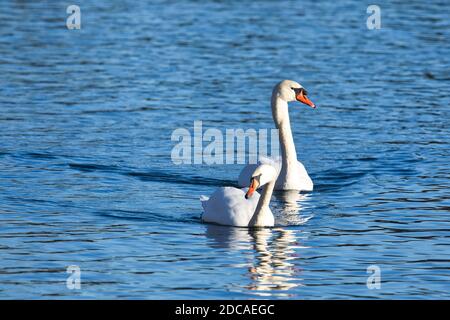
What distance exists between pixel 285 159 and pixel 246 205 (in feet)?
10.9

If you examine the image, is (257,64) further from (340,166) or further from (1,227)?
(1,227)

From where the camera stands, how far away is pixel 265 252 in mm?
15133

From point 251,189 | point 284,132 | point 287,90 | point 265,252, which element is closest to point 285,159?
point 284,132

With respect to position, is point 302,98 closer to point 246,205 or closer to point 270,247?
point 246,205

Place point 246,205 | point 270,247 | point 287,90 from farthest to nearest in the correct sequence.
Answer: point 287,90 < point 246,205 < point 270,247

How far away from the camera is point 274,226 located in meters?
16.7

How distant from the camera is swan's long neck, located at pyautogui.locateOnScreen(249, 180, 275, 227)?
16.4 m

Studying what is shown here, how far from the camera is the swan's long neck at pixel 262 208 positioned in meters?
16.4

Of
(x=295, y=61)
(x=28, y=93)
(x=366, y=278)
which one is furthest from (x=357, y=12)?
(x=366, y=278)

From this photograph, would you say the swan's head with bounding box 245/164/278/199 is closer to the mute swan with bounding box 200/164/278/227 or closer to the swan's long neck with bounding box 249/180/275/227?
the mute swan with bounding box 200/164/278/227

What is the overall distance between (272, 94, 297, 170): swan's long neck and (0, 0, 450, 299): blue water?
0.70 meters

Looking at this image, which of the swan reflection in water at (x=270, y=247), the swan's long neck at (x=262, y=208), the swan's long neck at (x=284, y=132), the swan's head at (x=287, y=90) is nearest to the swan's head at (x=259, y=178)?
the swan's long neck at (x=262, y=208)

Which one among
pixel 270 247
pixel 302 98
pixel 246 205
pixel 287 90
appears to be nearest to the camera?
pixel 270 247
